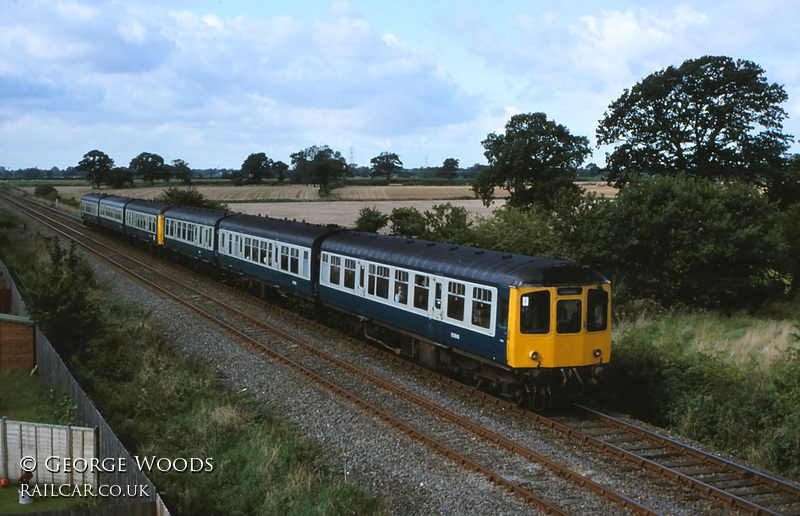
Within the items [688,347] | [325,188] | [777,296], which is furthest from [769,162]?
[325,188]

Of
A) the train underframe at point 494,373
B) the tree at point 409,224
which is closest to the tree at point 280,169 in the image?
the tree at point 409,224

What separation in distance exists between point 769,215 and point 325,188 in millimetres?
81337

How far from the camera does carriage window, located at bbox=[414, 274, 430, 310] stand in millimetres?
15570

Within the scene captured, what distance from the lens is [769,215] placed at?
2541 centimetres

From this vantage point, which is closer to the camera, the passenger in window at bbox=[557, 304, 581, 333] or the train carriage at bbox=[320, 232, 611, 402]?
the train carriage at bbox=[320, 232, 611, 402]

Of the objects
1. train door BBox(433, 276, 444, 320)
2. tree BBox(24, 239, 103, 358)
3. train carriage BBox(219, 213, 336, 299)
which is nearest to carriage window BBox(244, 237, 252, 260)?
train carriage BBox(219, 213, 336, 299)

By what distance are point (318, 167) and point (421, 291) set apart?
304 feet

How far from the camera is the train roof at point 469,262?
1295 centimetres

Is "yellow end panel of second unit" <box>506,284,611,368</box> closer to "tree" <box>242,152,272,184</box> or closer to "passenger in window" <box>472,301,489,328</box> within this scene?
"passenger in window" <box>472,301,489,328</box>

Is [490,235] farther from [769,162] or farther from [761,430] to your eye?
[769,162]

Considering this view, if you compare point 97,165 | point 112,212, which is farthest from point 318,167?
point 112,212

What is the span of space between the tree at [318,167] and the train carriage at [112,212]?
50740 mm

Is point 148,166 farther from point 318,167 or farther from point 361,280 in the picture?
point 361,280

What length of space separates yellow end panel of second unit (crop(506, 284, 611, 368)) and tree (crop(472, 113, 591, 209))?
30.0 metres
